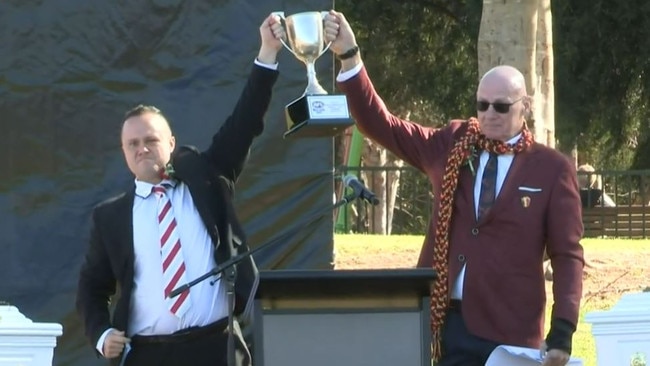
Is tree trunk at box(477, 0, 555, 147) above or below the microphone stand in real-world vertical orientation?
above

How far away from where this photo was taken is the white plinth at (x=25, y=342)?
17.2 feet

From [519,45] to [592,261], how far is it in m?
3.27

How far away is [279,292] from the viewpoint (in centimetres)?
448

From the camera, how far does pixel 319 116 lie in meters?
5.05

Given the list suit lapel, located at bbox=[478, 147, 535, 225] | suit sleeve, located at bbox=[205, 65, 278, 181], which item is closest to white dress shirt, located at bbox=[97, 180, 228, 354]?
suit sleeve, located at bbox=[205, 65, 278, 181]

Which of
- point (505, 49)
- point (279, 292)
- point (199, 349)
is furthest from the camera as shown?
point (505, 49)

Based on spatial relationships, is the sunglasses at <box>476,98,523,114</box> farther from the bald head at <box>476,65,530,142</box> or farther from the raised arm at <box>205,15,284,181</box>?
the raised arm at <box>205,15,284,181</box>

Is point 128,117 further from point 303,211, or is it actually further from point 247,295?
point 303,211

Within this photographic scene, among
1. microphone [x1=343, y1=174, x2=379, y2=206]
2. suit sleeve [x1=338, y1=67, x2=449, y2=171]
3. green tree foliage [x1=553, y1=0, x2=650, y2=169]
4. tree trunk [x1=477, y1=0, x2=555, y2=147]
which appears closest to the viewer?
microphone [x1=343, y1=174, x2=379, y2=206]

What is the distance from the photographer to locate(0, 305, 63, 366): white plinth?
5246mm

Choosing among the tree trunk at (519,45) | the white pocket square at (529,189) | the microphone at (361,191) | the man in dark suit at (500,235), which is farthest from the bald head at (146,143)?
the tree trunk at (519,45)

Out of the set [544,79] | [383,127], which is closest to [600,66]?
[544,79]

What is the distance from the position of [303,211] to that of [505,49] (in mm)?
5183

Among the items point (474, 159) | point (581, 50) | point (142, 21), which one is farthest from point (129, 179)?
point (581, 50)
